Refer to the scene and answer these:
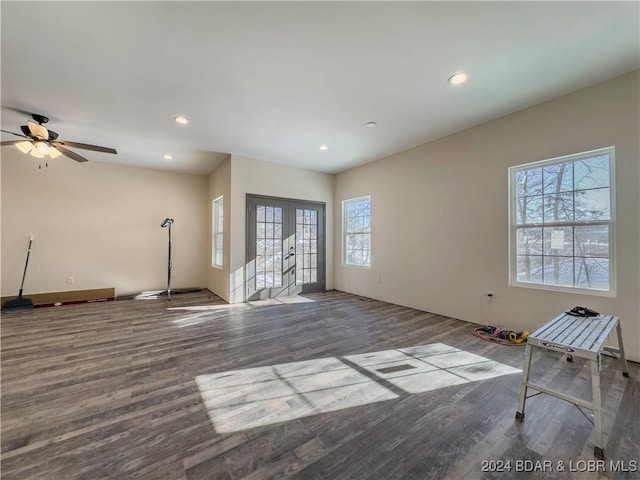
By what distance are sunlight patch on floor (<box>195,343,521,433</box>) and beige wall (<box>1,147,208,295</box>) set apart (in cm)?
480

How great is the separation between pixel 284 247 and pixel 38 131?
4.00m

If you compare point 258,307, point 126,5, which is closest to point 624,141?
point 126,5

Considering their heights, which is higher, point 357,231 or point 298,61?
point 298,61

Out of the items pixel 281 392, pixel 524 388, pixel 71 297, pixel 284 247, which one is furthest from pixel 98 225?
pixel 524 388

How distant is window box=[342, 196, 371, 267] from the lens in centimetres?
568

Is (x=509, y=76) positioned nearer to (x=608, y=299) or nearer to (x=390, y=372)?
(x=608, y=299)

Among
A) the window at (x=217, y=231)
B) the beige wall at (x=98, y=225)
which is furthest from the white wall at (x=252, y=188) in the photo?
the beige wall at (x=98, y=225)

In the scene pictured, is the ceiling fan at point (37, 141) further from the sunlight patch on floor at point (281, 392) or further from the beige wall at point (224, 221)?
the sunlight patch on floor at point (281, 392)

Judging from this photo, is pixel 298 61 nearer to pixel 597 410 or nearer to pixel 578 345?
pixel 578 345

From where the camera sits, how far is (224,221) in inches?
209

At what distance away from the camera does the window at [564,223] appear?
280cm

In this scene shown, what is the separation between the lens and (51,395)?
6.72 feet

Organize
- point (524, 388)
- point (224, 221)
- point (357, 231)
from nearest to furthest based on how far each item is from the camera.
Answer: point (524, 388) < point (224, 221) < point (357, 231)

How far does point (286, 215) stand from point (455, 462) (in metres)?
4.89
